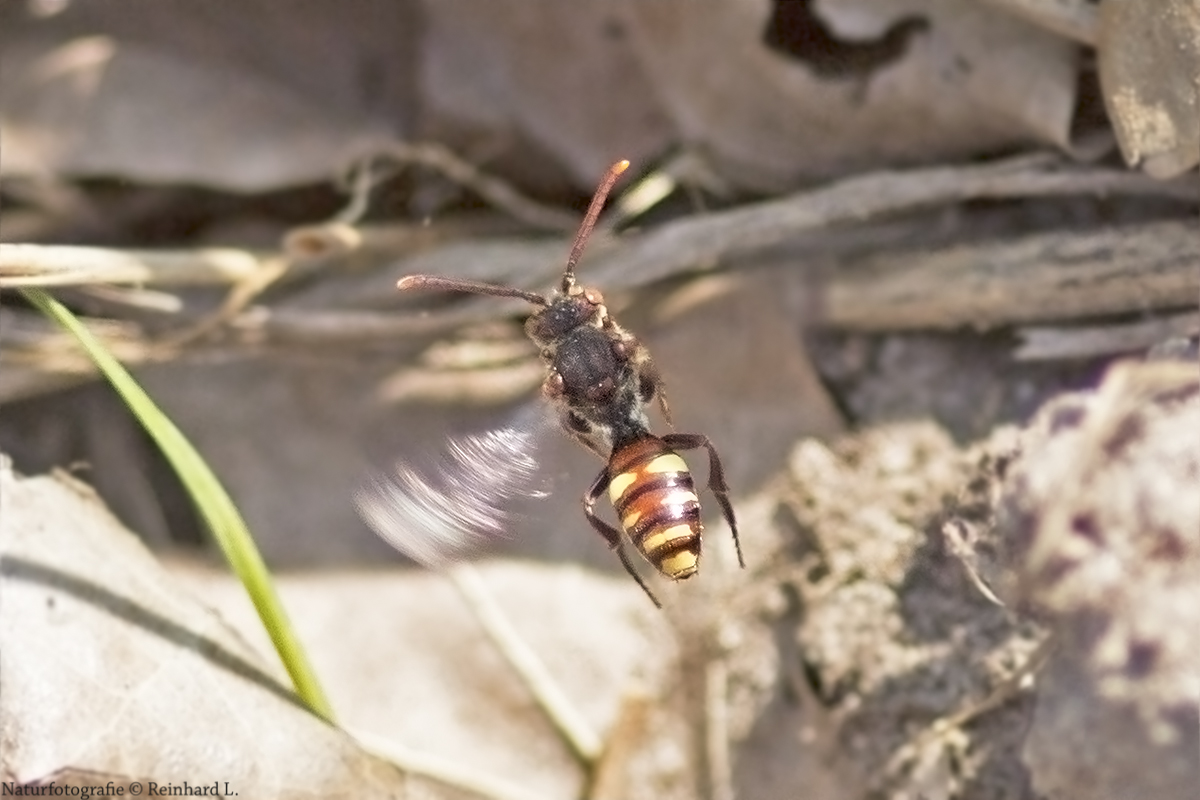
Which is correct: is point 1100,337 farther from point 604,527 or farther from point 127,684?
point 127,684

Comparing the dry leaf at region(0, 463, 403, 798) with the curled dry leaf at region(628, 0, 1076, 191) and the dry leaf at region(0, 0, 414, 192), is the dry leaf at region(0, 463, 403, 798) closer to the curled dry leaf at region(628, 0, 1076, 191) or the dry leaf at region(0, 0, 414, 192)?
the dry leaf at region(0, 0, 414, 192)

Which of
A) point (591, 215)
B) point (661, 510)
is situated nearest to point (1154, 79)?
point (591, 215)

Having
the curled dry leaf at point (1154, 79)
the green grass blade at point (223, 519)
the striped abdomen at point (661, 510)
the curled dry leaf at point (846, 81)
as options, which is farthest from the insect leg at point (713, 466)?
the curled dry leaf at point (1154, 79)

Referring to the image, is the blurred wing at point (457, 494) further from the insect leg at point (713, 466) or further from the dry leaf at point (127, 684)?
the dry leaf at point (127, 684)

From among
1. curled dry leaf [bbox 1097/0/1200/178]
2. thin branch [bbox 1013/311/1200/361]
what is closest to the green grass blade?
thin branch [bbox 1013/311/1200/361]

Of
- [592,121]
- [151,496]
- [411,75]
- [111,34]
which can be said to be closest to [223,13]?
[111,34]
